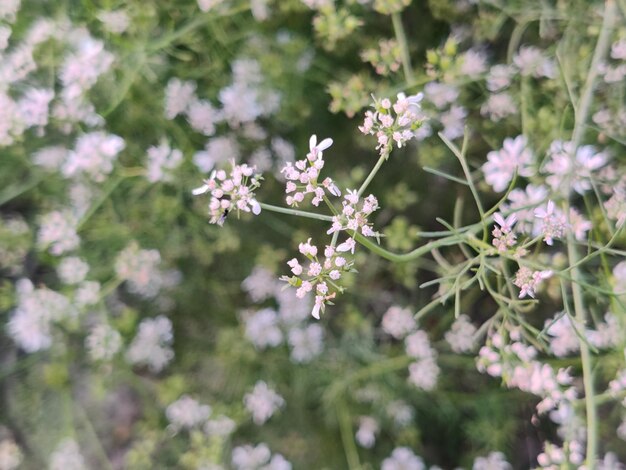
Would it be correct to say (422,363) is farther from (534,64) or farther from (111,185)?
(111,185)

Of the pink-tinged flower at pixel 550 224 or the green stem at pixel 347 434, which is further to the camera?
the green stem at pixel 347 434

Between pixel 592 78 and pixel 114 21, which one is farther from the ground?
pixel 114 21

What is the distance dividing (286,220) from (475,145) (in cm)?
68

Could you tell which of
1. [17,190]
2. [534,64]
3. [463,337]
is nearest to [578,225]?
[534,64]

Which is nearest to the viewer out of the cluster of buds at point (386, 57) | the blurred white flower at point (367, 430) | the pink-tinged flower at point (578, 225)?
the pink-tinged flower at point (578, 225)

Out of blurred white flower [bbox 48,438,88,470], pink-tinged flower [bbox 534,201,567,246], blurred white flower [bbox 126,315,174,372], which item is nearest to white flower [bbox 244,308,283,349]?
blurred white flower [bbox 126,315,174,372]

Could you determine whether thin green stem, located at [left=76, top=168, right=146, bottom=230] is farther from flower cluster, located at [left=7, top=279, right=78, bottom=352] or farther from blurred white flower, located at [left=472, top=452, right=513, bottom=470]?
blurred white flower, located at [left=472, top=452, right=513, bottom=470]

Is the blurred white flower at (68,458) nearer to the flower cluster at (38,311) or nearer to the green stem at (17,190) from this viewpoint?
the flower cluster at (38,311)

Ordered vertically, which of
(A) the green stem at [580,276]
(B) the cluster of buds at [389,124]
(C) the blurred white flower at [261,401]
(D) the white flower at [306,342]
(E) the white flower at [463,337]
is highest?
(B) the cluster of buds at [389,124]

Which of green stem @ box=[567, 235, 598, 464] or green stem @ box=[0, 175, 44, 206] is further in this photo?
green stem @ box=[0, 175, 44, 206]

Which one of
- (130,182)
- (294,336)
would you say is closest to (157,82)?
(130,182)

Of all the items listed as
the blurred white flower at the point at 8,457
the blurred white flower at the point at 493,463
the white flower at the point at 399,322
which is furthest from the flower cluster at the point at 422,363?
the blurred white flower at the point at 8,457

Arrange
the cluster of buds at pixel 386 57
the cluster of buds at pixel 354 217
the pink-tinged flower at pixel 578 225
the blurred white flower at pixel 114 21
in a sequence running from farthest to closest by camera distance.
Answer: the blurred white flower at pixel 114 21
the cluster of buds at pixel 386 57
the pink-tinged flower at pixel 578 225
the cluster of buds at pixel 354 217

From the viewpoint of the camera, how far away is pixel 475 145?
80.6 inches
